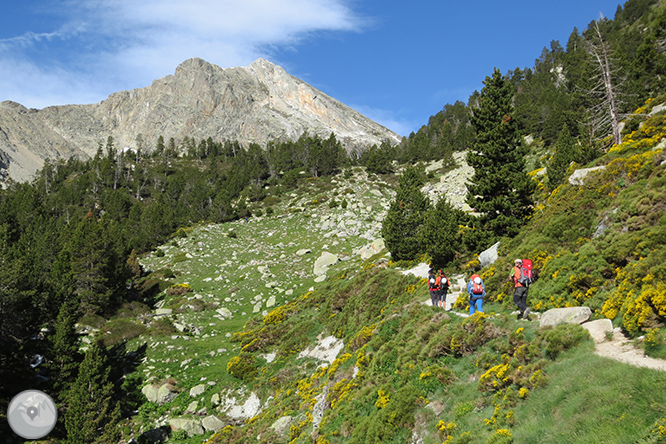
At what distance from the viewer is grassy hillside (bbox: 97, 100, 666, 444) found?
8005 mm

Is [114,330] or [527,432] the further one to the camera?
[114,330]

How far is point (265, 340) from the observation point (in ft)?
90.0

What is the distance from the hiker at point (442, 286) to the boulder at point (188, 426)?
50.3 feet

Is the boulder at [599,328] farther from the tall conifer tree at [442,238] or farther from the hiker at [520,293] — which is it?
the tall conifer tree at [442,238]

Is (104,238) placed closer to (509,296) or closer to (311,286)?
(311,286)

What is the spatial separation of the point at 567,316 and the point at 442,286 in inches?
251

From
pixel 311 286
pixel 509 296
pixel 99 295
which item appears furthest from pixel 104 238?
pixel 509 296

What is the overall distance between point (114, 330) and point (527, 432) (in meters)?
33.5

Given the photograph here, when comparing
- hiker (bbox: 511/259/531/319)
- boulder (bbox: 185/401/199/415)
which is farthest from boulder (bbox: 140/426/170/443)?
hiker (bbox: 511/259/531/319)

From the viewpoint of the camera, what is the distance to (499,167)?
2561cm

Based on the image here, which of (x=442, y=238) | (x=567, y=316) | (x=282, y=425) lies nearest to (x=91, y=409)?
(x=282, y=425)

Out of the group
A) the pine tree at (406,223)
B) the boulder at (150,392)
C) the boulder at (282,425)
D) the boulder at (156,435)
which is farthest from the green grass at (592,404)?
the boulder at (150,392)

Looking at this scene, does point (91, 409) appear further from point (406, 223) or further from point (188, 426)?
point (406, 223)

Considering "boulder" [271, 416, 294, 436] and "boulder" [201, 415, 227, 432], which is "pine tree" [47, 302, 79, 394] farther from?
"boulder" [271, 416, 294, 436]
